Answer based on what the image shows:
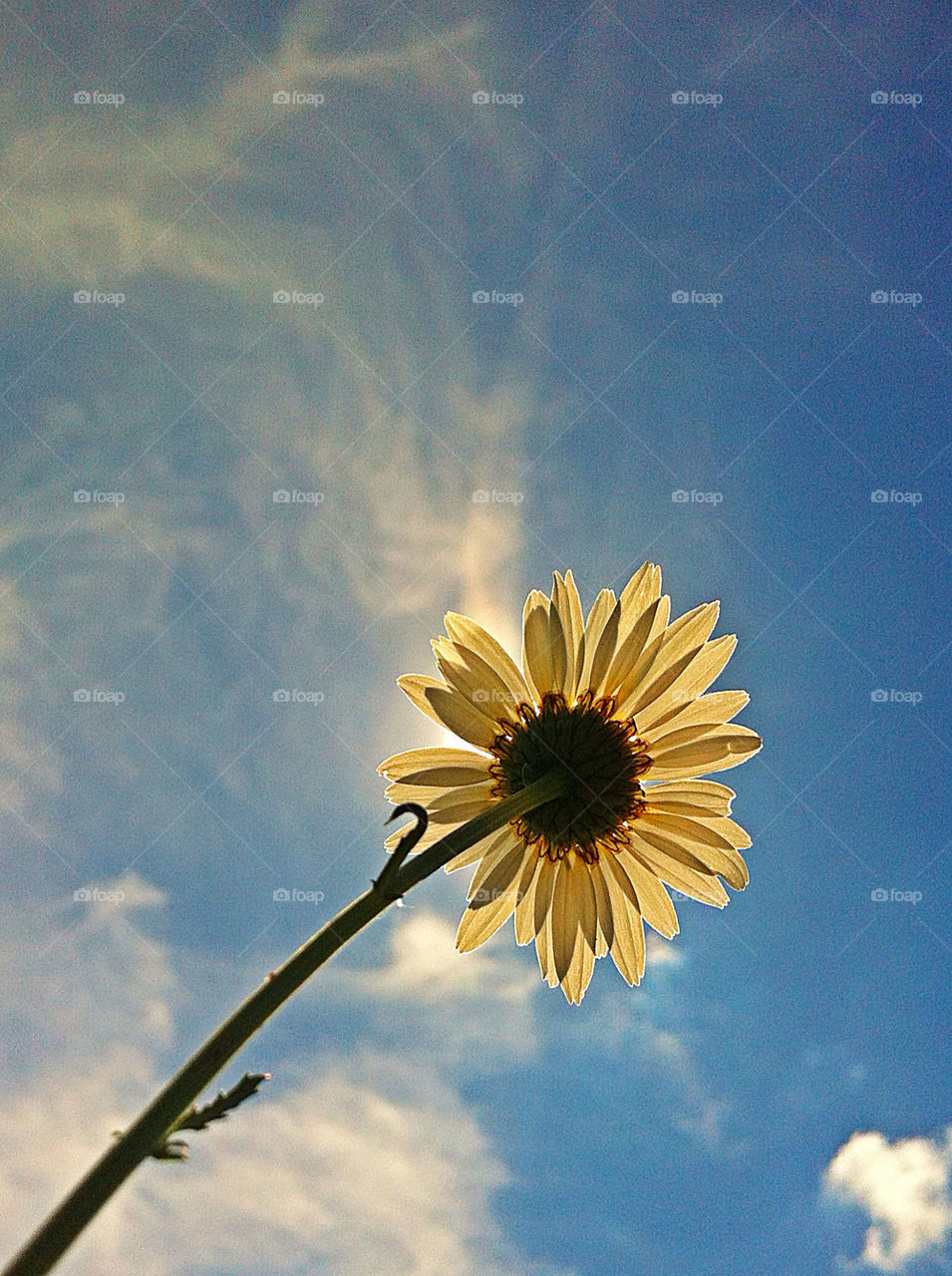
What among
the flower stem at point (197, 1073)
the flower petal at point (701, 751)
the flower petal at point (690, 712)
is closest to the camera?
the flower stem at point (197, 1073)

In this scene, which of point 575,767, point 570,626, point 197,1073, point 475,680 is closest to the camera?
point 197,1073

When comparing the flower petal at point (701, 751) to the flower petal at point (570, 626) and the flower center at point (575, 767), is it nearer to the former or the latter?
the flower center at point (575, 767)

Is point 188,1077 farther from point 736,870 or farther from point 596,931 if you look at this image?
point 736,870

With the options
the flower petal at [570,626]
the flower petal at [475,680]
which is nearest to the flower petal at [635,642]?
the flower petal at [570,626]

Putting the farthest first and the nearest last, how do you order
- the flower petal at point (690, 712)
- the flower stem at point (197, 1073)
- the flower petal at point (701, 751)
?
the flower petal at point (690, 712), the flower petal at point (701, 751), the flower stem at point (197, 1073)

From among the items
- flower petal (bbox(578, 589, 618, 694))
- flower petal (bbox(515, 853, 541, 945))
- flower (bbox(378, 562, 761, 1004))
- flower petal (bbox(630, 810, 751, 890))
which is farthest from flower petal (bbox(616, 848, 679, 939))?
flower petal (bbox(578, 589, 618, 694))

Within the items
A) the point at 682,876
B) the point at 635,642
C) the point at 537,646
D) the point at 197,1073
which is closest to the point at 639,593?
the point at 635,642

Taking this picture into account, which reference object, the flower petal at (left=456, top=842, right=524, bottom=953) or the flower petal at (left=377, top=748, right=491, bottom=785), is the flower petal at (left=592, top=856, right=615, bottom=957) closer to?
the flower petal at (left=456, top=842, right=524, bottom=953)

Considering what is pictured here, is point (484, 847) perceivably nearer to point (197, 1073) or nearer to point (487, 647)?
point (487, 647)
